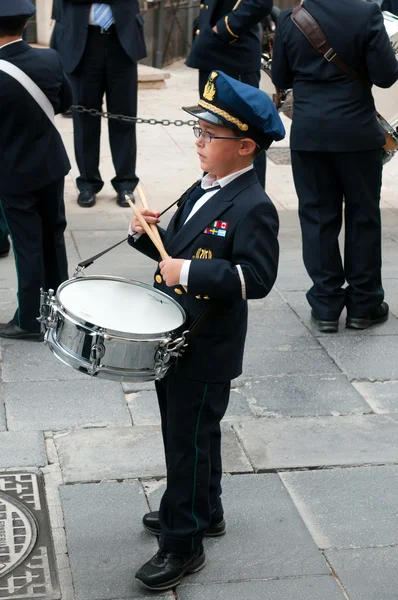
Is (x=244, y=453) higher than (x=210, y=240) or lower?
lower

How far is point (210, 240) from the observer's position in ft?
10.7

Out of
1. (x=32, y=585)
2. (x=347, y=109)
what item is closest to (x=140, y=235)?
(x=32, y=585)

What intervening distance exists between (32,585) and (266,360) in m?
2.26

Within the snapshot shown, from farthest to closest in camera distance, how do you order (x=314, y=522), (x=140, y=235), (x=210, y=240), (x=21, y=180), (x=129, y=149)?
(x=129, y=149) < (x=21, y=180) < (x=314, y=522) < (x=140, y=235) < (x=210, y=240)

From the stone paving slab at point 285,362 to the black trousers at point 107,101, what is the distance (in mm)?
2995

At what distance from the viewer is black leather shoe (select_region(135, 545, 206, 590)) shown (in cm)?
340

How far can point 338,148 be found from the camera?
5539 millimetres

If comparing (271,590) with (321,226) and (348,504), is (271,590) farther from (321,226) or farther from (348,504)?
(321,226)

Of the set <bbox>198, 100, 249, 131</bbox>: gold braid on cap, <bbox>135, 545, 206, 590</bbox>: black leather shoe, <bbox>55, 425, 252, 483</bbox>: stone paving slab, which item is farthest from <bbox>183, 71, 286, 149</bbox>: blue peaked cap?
<bbox>55, 425, 252, 483</bbox>: stone paving slab

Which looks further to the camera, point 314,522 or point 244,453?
point 244,453

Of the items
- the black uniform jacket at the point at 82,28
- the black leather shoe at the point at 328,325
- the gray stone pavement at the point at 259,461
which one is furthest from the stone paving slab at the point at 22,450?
the black uniform jacket at the point at 82,28

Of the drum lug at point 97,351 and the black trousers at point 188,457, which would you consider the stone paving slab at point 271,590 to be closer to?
the black trousers at point 188,457

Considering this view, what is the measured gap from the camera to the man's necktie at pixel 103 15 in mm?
7754

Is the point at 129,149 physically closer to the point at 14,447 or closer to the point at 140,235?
the point at 14,447
